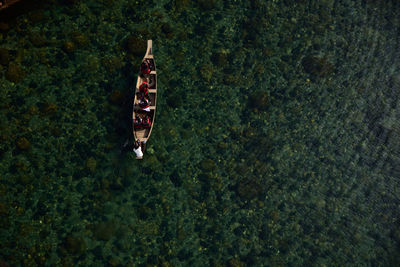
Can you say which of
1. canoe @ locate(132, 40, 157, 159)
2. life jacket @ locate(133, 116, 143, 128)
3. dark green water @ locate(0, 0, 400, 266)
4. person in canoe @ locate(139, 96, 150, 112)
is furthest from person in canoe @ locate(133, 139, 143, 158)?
person in canoe @ locate(139, 96, 150, 112)

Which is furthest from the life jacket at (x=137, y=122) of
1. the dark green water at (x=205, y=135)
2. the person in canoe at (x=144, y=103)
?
the dark green water at (x=205, y=135)

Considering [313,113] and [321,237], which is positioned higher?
[313,113]

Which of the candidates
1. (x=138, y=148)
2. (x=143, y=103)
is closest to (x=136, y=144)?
(x=138, y=148)

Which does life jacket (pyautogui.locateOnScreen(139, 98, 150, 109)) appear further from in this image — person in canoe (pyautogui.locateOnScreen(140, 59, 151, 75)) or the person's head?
the person's head

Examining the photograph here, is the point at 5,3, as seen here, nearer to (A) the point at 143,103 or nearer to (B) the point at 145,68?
(B) the point at 145,68

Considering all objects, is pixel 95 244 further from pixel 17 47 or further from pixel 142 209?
pixel 17 47

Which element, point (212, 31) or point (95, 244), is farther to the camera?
point (212, 31)

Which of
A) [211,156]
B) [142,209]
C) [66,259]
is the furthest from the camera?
[211,156]

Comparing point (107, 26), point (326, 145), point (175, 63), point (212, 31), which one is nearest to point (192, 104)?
point (175, 63)
